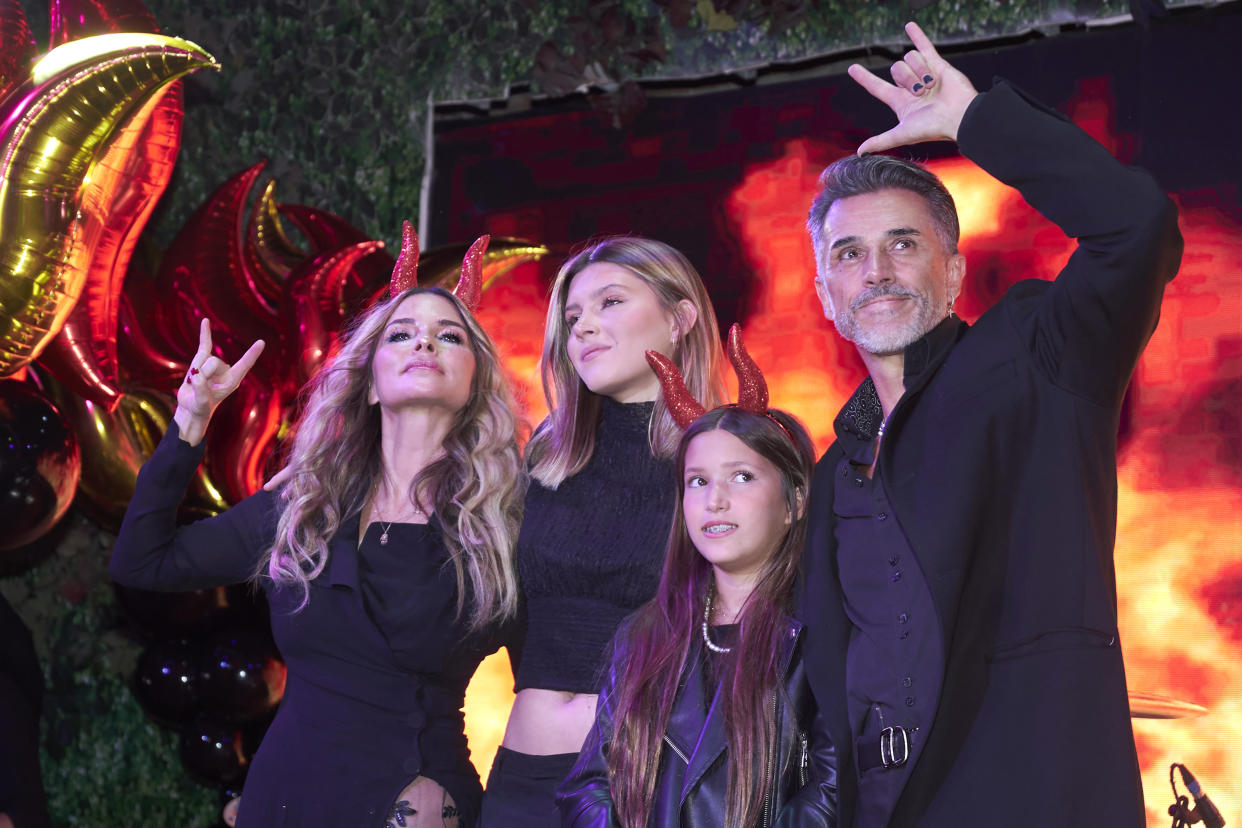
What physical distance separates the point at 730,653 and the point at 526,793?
569 millimetres

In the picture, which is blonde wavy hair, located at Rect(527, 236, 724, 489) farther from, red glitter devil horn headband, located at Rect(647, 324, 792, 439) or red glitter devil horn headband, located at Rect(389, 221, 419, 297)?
red glitter devil horn headband, located at Rect(389, 221, 419, 297)

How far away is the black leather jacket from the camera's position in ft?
6.83

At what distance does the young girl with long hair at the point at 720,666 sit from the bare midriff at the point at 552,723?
235mm

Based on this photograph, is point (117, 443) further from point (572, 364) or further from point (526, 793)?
point (526, 793)

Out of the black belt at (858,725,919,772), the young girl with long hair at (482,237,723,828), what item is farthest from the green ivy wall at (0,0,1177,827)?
the black belt at (858,725,919,772)

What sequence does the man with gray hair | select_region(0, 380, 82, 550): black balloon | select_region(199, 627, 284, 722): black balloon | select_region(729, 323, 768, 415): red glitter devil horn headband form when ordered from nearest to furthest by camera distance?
the man with gray hair, select_region(729, 323, 768, 415): red glitter devil horn headband, select_region(0, 380, 82, 550): black balloon, select_region(199, 627, 284, 722): black balloon

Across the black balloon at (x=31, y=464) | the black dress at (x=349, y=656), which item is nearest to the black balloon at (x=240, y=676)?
the black balloon at (x=31, y=464)

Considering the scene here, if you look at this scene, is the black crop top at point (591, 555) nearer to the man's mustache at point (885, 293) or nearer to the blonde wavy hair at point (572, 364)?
the blonde wavy hair at point (572, 364)

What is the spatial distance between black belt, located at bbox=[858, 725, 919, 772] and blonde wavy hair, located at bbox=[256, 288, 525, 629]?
1.03 m

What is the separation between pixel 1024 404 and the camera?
1.93 metres

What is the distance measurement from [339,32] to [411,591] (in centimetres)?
287

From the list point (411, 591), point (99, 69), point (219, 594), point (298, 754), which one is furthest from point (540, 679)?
point (99, 69)

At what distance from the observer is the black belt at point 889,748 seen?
6.08 ft

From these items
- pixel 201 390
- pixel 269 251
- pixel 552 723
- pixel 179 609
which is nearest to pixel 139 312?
pixel 269 251
